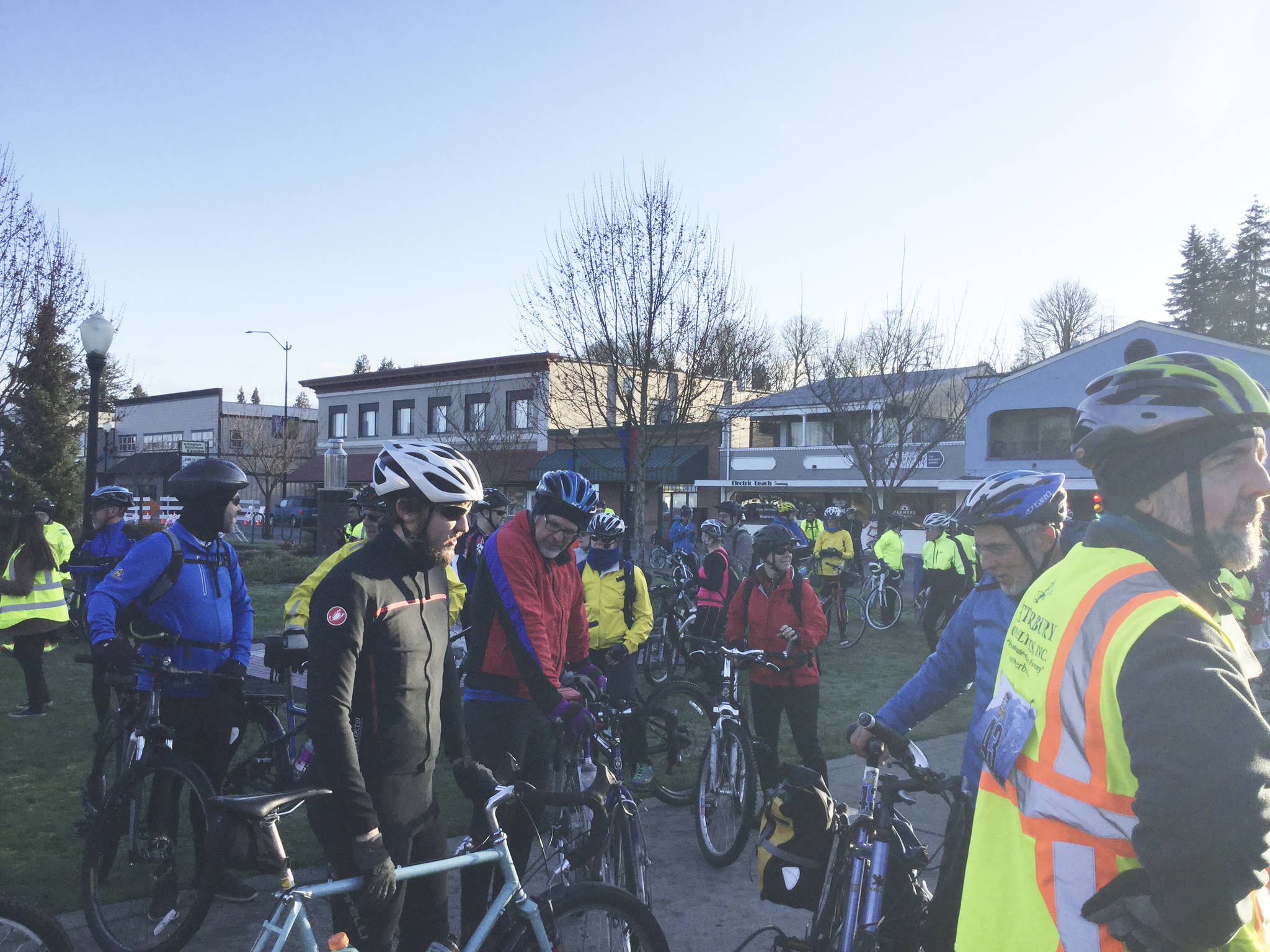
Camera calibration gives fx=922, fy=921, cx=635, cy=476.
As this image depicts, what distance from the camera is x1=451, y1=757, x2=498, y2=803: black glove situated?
309 cm

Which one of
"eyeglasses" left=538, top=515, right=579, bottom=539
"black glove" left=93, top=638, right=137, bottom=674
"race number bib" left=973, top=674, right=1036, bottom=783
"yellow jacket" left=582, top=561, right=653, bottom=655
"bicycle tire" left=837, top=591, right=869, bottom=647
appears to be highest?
"eyeglasses" left=538, top=515, right=579, bottom=539

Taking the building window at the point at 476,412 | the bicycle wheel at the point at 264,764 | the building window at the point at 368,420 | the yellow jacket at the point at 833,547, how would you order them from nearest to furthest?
the bicycle wheel at the point at 264,764 < the yellow jacket at the point at 833,547 < the building window at the point at 476,412 < the building window at the point at 368,420

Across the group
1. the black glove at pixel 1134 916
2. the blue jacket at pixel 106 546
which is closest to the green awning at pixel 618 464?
the blue jacket at pixel 106 546

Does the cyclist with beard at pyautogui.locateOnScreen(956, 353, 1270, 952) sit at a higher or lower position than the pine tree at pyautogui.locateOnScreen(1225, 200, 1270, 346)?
lower

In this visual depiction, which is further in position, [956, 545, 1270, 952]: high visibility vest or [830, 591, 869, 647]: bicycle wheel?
[830, 591, 869, 647]: bicycle wheel

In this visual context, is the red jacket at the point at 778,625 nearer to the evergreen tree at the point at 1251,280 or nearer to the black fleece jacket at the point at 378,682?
the black fleece jacket at the point at 378,682

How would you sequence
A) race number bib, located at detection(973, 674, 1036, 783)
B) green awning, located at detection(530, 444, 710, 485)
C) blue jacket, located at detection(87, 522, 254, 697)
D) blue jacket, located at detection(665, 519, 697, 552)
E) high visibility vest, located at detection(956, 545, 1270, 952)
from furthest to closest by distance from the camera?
green awning, located at detection(530, 444, 710, 485) < blue jacket, located at detection(665, 519, 697, 552) < blue jacket, located at detection(87, 522, 254, 697) < race number bib, located at detection(973, 674, 1036, 783) < high visibility vest, located at detection(956, 545, 1270, 952)

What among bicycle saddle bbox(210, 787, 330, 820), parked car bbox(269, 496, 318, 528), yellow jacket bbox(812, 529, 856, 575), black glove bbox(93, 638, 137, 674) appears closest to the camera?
bicycle saddle bbox(210, 787, 330, 820)

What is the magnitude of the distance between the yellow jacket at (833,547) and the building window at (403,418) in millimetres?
35067

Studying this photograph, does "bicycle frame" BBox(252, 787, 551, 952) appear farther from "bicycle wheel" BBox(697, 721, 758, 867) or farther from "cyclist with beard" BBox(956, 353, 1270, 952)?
"bicycle wheel" BBox(697, 721, 758, 867)

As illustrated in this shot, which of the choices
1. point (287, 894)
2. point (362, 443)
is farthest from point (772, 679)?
Answer: point (362, 443)

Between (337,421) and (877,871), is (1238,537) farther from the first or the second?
(337,421)

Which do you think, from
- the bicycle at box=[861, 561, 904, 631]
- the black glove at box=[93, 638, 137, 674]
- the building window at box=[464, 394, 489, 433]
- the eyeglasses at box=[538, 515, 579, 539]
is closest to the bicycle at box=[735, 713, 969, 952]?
the eyeglasses at box=[538, 515, 579, 539]

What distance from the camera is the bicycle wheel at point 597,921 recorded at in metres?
3.06
